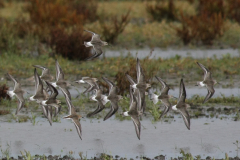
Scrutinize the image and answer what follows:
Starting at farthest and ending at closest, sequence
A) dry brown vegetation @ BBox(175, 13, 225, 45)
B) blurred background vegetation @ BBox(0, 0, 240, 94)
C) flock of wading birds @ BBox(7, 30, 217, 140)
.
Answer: dry brown vegetation @ BBox(175, 13, 225, 45), blurred background vegetation @ BBox(0, 0, 240, 94), flock of wading birds @ BBox(7, 30, 217, 140)

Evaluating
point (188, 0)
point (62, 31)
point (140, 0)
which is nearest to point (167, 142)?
point (62, 31)

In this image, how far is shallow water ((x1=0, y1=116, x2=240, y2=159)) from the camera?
7344 mm

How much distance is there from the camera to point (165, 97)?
756 centimetres

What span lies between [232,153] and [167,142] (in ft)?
3.30

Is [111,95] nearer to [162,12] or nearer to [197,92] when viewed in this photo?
[197,92]

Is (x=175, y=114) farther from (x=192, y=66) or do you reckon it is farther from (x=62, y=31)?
(x=62, y=31)

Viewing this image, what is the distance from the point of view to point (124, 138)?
807cm

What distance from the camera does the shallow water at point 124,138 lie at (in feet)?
24.1

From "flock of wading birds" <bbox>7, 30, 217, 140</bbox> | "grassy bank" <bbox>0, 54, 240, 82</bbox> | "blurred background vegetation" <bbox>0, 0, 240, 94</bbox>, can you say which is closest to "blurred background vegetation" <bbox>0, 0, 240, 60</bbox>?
"blurred background vegetation" <bbox>0, 0, 240, 94</bbox>

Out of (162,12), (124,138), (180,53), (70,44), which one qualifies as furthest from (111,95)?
(162,12)

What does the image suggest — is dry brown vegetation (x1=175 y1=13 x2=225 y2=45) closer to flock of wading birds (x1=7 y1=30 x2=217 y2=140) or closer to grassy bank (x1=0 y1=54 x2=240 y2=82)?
grassy bank (x1=0 y1=54 x2=240 y2=82)

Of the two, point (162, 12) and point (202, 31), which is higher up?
point (202, 31)

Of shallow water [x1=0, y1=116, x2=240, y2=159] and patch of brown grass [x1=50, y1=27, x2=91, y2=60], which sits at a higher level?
shallow water [x1=0, y1=116, x2=240, y2=159]

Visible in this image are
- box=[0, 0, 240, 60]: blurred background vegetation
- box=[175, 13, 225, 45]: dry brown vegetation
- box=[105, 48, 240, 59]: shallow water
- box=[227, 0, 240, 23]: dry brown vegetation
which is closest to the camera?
box=[0, 0, 240, 60]: blurred background vegetation
